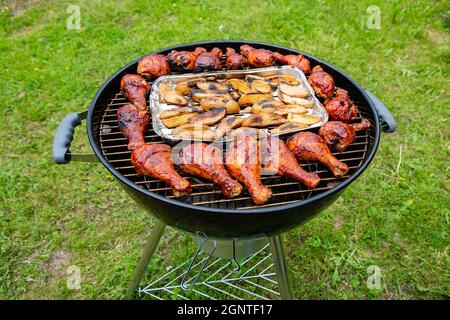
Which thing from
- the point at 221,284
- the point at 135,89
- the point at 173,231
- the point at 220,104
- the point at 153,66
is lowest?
the point at 221,284

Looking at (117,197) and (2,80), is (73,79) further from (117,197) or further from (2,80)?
(117,197)

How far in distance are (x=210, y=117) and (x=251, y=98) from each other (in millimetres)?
334

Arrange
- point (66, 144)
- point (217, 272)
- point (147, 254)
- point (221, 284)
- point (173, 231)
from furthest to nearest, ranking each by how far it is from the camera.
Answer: point (173, 231), point (221, 284), point (217, 272), point (147, 254), point (66, 144)

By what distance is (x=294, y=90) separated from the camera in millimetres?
2373

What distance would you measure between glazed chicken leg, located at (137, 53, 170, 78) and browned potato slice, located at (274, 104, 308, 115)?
837mm

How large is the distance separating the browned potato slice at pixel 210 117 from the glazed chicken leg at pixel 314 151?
433 millimetres

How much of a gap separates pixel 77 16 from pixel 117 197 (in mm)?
3694

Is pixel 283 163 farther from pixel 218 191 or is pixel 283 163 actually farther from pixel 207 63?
pixel 207 63

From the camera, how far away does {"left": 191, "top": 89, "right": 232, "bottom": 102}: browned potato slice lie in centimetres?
229

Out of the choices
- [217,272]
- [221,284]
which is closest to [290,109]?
[217,272]

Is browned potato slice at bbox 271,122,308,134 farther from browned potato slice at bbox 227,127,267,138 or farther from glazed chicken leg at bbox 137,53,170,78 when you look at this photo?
glazed chicken leg at bbox 137,53,170,78

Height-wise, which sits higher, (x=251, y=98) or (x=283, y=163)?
(x=251, y=98)

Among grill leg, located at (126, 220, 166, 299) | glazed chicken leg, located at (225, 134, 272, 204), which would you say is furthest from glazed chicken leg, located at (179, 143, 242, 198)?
grill leg, located at (126, 220, 166, 299)
